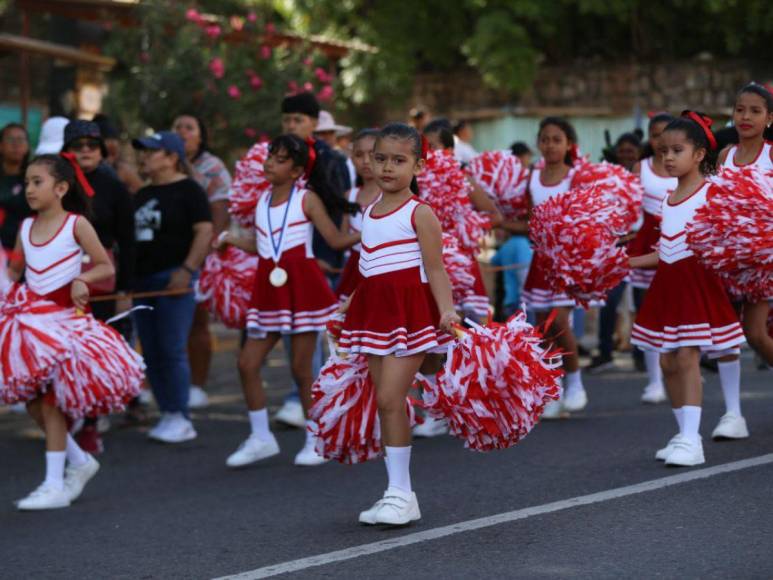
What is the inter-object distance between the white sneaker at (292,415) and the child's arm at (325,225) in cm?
170

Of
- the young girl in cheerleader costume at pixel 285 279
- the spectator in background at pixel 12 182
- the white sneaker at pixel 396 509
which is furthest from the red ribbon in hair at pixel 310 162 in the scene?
the white sneaker at pixel 396 509

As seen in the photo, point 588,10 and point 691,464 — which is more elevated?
point 588,10

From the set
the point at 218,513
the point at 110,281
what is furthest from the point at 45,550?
the point at 110,281

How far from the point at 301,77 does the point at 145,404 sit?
7.31 meters

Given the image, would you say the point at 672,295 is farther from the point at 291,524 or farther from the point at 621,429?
the point at 291,524

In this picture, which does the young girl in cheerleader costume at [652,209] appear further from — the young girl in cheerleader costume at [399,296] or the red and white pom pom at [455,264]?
the young girl in cheerleader costume at [399,296]

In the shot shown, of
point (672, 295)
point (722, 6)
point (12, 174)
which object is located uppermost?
point (722, 6)

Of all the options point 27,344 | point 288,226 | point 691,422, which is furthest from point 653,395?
point 27,344

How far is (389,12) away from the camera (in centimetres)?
2288

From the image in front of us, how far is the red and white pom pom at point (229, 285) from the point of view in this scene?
8227 mm

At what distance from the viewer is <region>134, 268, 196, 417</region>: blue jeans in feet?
28.3

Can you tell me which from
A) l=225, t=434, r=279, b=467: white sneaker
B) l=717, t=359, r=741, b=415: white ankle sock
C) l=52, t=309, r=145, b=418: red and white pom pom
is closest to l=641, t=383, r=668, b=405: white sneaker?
l=717, t=359, r=741, b=415: white ankle sock

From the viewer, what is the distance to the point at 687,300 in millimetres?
6785

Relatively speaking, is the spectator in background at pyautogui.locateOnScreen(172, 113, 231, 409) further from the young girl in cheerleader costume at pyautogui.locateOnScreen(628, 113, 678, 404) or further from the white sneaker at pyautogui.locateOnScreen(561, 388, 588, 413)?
the young girl in cheerleader costume at pyautogui.locateOnScreen(628, 113, 678, 404)
